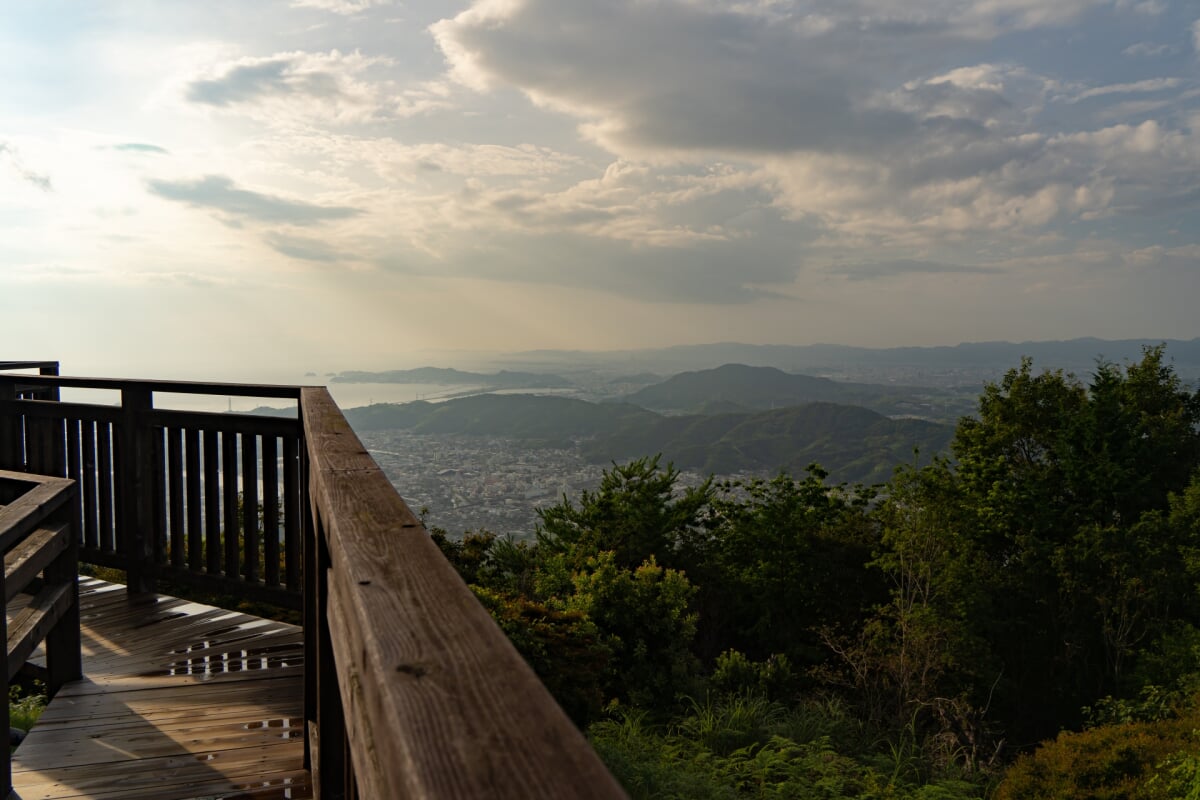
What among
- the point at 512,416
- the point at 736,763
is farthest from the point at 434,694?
the point at 512,416

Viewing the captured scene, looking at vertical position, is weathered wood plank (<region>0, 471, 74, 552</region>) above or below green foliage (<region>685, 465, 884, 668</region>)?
above

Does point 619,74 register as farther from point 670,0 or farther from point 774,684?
point 774,684

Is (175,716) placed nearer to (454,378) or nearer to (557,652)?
(557,652)

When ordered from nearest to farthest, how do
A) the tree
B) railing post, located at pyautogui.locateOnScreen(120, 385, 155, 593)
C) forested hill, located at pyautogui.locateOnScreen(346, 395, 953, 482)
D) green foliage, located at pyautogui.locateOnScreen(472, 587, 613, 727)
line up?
railing post, located at pyautogui.locateOnScreen(120, 385, 155, 593) < green foliage, located at pyautogui.locateOnScreen(472, 587, 613, 727) < the tree < forested hill, located at pyautogui.locateOnScreen(346, 395, 953, 482)

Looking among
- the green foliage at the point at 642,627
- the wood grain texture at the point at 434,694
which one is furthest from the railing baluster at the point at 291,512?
the green foliage at the point at 642,627

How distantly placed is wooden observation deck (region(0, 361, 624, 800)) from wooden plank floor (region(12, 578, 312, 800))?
1 cm

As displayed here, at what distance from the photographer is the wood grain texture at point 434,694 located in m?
0.43

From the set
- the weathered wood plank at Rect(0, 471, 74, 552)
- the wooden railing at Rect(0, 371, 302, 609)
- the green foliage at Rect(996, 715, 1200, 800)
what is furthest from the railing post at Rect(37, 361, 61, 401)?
the green foliage at Rect(996, 715, 1200, 800)

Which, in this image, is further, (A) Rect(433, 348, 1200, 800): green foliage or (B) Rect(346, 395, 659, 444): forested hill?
(B) Rect(346, 395, 659, 444): forested hill

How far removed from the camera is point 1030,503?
25172mm

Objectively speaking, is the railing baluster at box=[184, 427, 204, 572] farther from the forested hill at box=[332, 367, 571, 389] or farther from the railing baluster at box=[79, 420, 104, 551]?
the forested hill at box=[332, 367, 571, 389]

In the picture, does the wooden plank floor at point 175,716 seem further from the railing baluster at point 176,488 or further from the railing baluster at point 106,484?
the railing baluster at point 106,484

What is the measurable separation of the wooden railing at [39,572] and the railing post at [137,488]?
74 cm

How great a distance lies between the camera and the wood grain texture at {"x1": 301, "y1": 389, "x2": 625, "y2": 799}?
17.0 inches
